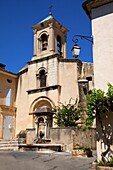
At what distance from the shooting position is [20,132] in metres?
24.0

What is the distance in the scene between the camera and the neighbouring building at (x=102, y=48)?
764cm

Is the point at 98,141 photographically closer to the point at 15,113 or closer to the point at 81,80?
the point at 81,80

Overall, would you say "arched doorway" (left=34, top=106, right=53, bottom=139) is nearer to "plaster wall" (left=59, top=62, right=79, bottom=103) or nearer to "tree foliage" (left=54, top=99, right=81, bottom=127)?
"tree foliage" (left=54, top=99, right=81, bottom=127)

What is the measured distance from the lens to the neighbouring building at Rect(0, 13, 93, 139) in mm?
21781

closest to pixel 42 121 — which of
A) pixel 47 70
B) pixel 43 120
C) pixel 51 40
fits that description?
pixel 43 120

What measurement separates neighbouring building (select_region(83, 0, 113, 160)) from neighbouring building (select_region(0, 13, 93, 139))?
1150cm

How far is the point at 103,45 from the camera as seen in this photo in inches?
330

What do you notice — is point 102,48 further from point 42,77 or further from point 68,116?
point 42,77

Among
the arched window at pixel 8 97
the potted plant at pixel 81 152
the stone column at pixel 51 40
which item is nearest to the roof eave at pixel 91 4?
the potted plant at pixel 81 152

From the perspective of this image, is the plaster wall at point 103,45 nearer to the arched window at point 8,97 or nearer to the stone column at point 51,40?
the stone column at point 51,40

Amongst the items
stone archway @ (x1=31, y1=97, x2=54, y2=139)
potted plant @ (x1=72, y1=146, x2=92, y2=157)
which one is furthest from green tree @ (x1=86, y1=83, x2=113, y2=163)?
stone archway @ (x1=31, y1=97, x2=54, y2=139)

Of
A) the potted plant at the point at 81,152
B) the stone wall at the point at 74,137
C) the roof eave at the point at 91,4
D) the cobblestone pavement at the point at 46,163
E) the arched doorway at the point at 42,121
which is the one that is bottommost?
the cobblestone pavement at the point at 46,163

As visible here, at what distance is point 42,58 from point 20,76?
14.2 feet

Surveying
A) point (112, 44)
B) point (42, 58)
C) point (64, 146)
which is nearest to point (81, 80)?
point (42, 58)
